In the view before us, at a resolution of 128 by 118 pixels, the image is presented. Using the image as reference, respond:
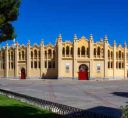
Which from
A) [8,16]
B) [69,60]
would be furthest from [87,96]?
[69,60]

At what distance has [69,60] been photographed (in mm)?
82500

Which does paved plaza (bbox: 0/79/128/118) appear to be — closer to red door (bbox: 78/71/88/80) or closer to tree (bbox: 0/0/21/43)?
tree (bbox: 0/0/21/43)

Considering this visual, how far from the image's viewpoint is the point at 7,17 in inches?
1056

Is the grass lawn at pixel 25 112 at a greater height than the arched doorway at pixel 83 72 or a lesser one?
lesser

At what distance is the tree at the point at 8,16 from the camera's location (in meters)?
25.7

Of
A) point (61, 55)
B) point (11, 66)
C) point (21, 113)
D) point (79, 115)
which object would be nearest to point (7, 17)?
point (21, 113)

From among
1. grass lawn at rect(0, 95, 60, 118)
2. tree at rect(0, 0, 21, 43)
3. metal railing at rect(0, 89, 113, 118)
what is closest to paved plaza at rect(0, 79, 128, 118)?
metal railing at rect(0, 89, 113, 118)

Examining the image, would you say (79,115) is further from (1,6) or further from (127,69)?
(127,69)

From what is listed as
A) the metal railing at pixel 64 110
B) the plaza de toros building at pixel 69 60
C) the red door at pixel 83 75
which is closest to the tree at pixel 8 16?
the metal railing at pixel 64 110

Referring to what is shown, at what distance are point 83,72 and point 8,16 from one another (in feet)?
188

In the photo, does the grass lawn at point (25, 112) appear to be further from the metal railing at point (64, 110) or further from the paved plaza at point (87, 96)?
the paved plaza at point (87, 96)

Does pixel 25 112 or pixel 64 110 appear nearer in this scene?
pixel 64 110

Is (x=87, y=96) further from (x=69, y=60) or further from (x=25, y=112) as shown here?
(x=69, y=60)

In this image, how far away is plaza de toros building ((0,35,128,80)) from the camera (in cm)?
8250
